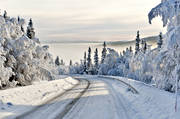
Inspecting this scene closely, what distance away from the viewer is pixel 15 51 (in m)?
24.0

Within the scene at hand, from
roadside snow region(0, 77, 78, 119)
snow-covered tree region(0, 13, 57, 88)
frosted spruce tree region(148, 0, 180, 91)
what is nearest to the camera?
roadside snow region(0, 77, 78, 119)

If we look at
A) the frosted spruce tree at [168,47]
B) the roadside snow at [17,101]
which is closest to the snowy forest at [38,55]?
the frosted spruce tree at [168,47]

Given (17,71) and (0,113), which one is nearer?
(0,113)

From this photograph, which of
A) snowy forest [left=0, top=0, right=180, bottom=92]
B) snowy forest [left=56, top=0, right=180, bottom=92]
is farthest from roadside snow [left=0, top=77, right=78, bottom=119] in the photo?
snowy forest [left=56, top=0, right=180, bottom=92]

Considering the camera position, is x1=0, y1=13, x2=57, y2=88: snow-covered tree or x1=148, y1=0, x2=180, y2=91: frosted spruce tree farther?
x1=0, y1=13, x2=57, y2=88: snow-covered tree

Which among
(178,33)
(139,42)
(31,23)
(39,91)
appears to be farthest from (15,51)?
(139,42)

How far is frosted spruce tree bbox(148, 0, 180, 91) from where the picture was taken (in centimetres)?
1330

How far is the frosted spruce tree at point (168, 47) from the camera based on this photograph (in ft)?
43.6

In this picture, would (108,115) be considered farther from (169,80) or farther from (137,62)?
(137,62)

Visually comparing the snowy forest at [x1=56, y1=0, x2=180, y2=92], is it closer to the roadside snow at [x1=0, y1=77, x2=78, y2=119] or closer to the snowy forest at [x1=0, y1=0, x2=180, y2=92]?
the snowy forest at [x1=0, y1=0, x2=180, y2=92]

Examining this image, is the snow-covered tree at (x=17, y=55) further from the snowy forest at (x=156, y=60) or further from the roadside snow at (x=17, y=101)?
the snowy forest at (x=156, y=60)

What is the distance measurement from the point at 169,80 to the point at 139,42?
70.1 m

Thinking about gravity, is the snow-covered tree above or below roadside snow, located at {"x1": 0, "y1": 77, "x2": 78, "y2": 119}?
above

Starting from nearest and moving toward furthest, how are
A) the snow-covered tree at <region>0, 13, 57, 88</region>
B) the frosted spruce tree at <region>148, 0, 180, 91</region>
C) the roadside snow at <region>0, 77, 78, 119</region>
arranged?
the roadside snow at <region>0, 77, 78, 119</region>, the frosted spruce tree at <region>148, 0, 180, 91</region>, the snow-covered tree at <region>0, 13, 57, 88</region>
